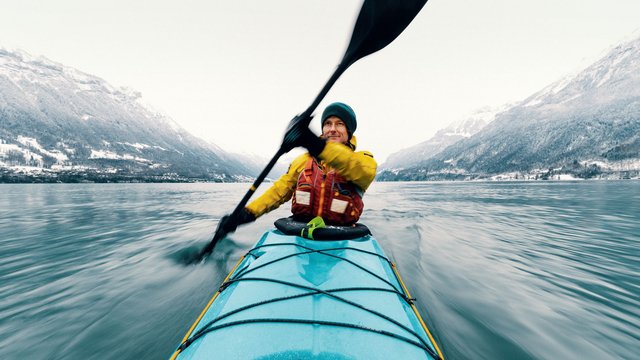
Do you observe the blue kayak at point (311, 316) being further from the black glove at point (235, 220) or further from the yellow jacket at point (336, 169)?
the black glove at point (235, 220)

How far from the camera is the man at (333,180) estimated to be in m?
3.88

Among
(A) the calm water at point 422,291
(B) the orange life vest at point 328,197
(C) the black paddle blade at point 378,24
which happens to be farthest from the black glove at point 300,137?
(A) the calm water at point 422,291

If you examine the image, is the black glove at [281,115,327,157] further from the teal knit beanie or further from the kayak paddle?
the teal knit beanie

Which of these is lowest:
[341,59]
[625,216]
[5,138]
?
[625,216]

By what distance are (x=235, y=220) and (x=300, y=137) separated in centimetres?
289

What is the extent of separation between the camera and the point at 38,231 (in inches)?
463

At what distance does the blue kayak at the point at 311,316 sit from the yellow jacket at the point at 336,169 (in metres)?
1.27

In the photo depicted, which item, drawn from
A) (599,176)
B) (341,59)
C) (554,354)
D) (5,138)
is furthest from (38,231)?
(5,138)

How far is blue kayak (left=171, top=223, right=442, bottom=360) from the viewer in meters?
2.04

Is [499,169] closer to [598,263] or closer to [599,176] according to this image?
[599,176]

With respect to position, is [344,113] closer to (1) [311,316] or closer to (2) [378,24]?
(2) [378,24]

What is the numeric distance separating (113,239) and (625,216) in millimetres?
26927

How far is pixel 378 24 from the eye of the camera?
3.24m

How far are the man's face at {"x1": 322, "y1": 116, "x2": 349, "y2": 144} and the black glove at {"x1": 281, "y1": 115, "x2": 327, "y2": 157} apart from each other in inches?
61.8
